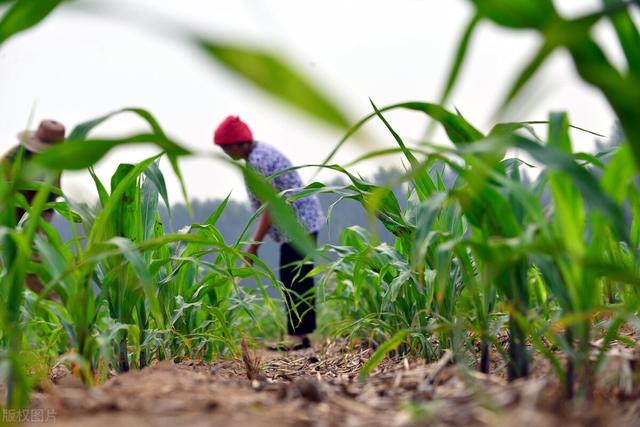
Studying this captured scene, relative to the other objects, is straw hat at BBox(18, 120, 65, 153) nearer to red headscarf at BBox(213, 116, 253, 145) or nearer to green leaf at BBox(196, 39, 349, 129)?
red headscarf at BBox(213, 116, 253, 145)

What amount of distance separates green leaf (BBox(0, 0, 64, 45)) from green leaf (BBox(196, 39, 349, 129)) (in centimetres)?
36

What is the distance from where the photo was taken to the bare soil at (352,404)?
24.7 inches

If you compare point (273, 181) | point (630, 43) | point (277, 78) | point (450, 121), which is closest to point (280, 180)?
point (273, 181)

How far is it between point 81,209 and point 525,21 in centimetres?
76

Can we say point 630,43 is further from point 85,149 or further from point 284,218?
point 85,149

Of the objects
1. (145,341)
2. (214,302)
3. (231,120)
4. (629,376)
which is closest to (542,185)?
(629,376)

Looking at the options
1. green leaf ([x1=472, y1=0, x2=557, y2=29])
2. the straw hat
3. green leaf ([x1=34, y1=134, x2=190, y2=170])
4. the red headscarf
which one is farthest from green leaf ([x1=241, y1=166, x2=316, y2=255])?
the straw hat

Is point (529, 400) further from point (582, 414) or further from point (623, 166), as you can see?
point (623, 166)

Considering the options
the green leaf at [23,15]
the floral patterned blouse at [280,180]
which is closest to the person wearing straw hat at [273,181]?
the floral patterned blouse at [280,180]

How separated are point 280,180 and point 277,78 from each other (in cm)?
296

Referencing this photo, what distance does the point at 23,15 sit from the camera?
2.65 ft

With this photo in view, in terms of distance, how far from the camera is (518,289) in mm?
854

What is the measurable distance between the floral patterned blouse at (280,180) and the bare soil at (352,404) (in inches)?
98.8

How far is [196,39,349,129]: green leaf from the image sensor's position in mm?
461
